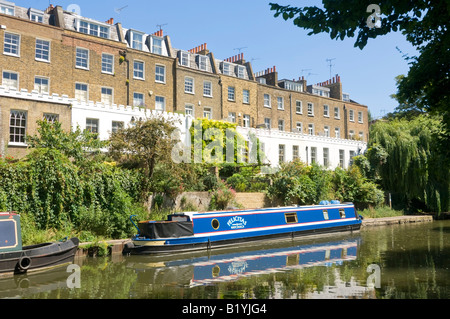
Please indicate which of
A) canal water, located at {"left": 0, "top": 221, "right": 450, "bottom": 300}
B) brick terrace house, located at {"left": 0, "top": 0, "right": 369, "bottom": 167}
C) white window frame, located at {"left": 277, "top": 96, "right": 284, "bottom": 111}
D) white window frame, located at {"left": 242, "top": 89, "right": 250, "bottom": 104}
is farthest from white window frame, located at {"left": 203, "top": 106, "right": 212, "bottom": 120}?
canal water, located at {"left": 0, "top": 221, "right": 450, "bottom": 300}

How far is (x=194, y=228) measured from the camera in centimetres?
1399

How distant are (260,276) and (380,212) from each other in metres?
16.8

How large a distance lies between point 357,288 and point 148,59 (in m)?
20.7

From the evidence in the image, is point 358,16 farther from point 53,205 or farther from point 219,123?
point 219,123

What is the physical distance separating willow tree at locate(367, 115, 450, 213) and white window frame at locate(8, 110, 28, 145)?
20185 mm

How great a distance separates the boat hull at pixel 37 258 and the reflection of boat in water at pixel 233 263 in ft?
5.76

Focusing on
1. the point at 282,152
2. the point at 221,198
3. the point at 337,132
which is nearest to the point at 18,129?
the point at 221,198

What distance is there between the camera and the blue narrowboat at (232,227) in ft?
43.3

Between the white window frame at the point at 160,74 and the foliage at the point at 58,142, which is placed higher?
the white window frame at the point at 160,74

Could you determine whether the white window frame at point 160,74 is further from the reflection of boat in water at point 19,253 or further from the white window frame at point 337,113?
the white window frame at point 337,113

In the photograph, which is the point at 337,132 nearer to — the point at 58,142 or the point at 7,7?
the point at 7,7

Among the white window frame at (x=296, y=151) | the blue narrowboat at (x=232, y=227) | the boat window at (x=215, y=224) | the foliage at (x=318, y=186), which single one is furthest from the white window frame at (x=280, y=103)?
the boat window at (x=215, y=224)

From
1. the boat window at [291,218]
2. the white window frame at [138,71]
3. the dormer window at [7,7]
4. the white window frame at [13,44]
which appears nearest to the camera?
the boat window at [291,218]

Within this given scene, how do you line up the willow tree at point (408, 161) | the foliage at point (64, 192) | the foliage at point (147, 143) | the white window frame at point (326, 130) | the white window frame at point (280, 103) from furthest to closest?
the white window frame at point (326, 130), the white window frame at point (280, 103), the willow tree at point (408, 161), the foliage at point (147, 143), the foliage at point (64, 192)
